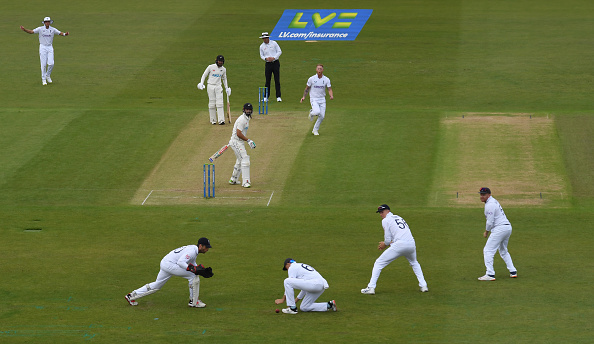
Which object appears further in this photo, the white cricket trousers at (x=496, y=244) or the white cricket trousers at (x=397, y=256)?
the white cricket trousers at (x=496, y=244)

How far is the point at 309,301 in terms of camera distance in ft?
59.4

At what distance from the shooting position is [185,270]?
17.9 m

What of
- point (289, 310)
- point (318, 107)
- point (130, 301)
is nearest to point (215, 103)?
point (318, 107)

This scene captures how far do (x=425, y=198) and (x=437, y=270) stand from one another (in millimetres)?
5721

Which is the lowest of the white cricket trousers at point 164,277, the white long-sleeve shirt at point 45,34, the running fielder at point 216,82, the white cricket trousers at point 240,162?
the white cricket trousers at point 164,277

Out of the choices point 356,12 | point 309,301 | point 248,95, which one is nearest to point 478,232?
point 309,301

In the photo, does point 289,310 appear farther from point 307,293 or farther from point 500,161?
point 500,161

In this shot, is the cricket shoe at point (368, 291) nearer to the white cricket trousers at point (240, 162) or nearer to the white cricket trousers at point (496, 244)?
the white cricket trousers at point (496, 244)

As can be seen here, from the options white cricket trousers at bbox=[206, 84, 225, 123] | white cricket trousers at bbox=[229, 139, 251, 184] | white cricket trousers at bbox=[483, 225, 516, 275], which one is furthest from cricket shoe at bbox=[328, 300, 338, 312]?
white cricket trousers at bbox=[206, 84, 225, 123]

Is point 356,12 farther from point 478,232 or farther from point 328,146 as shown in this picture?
point 478,232

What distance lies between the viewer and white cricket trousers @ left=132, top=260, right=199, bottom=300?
706 inches

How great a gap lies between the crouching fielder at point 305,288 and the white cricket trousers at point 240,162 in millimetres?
8731

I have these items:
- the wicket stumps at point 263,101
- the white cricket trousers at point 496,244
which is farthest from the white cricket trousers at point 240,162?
the white cricket trousers at point 496,244

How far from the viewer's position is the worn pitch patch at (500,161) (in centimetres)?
2609
